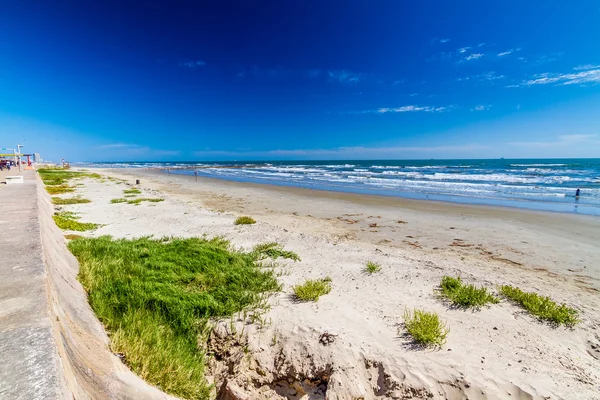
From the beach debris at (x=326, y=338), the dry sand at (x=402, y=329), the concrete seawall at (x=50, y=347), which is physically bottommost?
the dry sand at (x=402, y=329)

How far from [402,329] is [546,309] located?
234 centimetres

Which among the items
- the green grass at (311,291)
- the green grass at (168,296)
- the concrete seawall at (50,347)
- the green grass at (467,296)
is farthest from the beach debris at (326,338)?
the green grass at (467,296)

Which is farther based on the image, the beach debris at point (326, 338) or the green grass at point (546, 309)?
the green grass at point (546, 309)

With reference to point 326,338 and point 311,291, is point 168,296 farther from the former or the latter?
point 326,338

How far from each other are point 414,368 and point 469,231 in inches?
331

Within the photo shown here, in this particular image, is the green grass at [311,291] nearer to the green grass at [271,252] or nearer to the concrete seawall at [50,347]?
the green grass at [271,252]

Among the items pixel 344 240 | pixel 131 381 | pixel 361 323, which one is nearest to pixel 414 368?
pixel 361 323

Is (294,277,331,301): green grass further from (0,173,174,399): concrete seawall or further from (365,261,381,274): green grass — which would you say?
(0,173,174,399): concrete seawall

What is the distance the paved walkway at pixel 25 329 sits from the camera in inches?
58.8

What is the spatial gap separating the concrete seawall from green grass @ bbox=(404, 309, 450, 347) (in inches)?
116

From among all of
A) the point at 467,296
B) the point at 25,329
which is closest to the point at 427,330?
the point at 467,296

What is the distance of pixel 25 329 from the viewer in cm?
195

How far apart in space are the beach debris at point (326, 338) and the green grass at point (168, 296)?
1203mm

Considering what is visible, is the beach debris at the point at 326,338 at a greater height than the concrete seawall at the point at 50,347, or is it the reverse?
the concrete seawall at the point at 50,347
